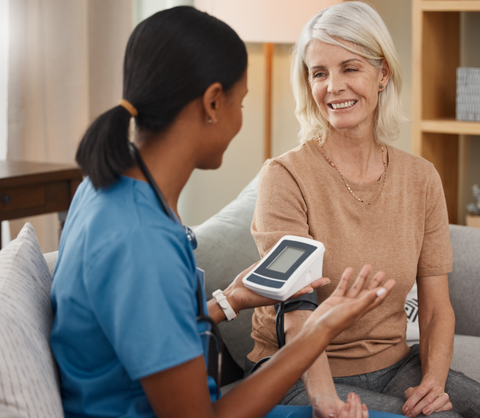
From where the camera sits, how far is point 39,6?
226 cm

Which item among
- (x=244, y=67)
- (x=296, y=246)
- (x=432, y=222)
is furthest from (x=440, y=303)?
(x=244, y=67)

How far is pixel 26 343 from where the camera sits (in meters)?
0.79

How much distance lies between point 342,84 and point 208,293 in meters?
0.61

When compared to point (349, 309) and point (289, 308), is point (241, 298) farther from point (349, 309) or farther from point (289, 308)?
point (349, 309)

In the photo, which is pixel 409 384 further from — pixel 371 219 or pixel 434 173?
pixel 434 173

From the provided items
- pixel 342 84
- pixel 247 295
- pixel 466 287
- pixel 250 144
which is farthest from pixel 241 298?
pixel 250 144

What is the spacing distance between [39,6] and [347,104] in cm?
150

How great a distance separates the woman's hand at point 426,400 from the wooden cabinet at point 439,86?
1.17 meters

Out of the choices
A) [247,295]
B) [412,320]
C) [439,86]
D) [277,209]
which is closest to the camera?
[247,295]

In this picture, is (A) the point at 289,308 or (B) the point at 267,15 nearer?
(A) the point at 289,308

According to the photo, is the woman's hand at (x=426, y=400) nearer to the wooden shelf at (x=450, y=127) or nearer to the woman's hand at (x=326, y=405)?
the woman's hand at (x=326, y=405)

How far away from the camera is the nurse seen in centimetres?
72

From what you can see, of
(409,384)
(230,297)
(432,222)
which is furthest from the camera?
(432,222)

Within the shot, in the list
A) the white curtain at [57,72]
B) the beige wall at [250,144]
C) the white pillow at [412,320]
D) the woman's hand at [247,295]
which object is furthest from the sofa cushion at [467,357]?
the white curtain at [57,72]
